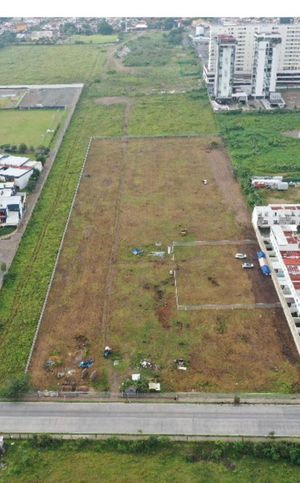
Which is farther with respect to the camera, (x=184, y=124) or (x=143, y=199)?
(x=184, y=124)

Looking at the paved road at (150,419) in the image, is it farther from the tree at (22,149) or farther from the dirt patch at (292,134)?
the dirt patch at (292,134)

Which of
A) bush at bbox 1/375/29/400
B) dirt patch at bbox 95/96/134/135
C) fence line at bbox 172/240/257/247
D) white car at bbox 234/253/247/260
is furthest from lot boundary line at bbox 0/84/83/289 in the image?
white car at bbox 234/253/247/260

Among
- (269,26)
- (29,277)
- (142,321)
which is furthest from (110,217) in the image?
(269,26)

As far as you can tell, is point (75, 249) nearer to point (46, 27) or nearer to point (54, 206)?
point (54, 206)

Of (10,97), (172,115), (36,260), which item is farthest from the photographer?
(10,97)

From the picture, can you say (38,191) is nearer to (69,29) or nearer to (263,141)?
(263,141)

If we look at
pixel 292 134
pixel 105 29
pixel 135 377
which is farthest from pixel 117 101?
pixel 135 377

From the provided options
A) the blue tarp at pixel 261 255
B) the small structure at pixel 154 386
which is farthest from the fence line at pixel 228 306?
the small structure at pixel 154 386
